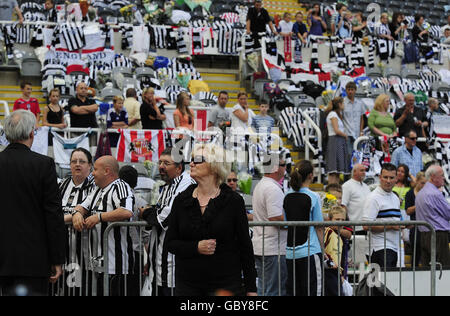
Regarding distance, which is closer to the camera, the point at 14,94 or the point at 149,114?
the point at 149,114

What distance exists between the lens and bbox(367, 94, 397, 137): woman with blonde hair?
520 inches

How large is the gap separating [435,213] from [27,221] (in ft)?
17.8

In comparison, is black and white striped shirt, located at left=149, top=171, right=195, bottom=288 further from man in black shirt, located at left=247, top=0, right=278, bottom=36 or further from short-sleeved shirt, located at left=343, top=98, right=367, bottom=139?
man in black shirt, located at left=247, top=0, right=278, bottom=36

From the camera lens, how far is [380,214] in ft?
28.3

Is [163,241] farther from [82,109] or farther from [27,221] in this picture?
[82,109]

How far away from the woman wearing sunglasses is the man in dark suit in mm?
746

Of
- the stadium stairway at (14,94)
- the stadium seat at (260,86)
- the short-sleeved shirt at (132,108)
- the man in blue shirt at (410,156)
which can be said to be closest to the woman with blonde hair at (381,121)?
the man in blue shirt at (410,156)

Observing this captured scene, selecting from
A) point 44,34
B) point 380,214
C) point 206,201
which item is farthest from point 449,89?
point 206,201

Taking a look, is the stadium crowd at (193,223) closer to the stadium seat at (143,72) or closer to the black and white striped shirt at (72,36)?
the stadium seat at (143,72)

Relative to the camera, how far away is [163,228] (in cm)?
646

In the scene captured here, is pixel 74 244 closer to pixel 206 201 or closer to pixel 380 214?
pixel 206 201

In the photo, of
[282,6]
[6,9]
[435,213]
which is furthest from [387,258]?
[282,6]

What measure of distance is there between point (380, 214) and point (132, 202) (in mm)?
3120

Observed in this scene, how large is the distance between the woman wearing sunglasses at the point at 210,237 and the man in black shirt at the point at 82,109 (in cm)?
699
